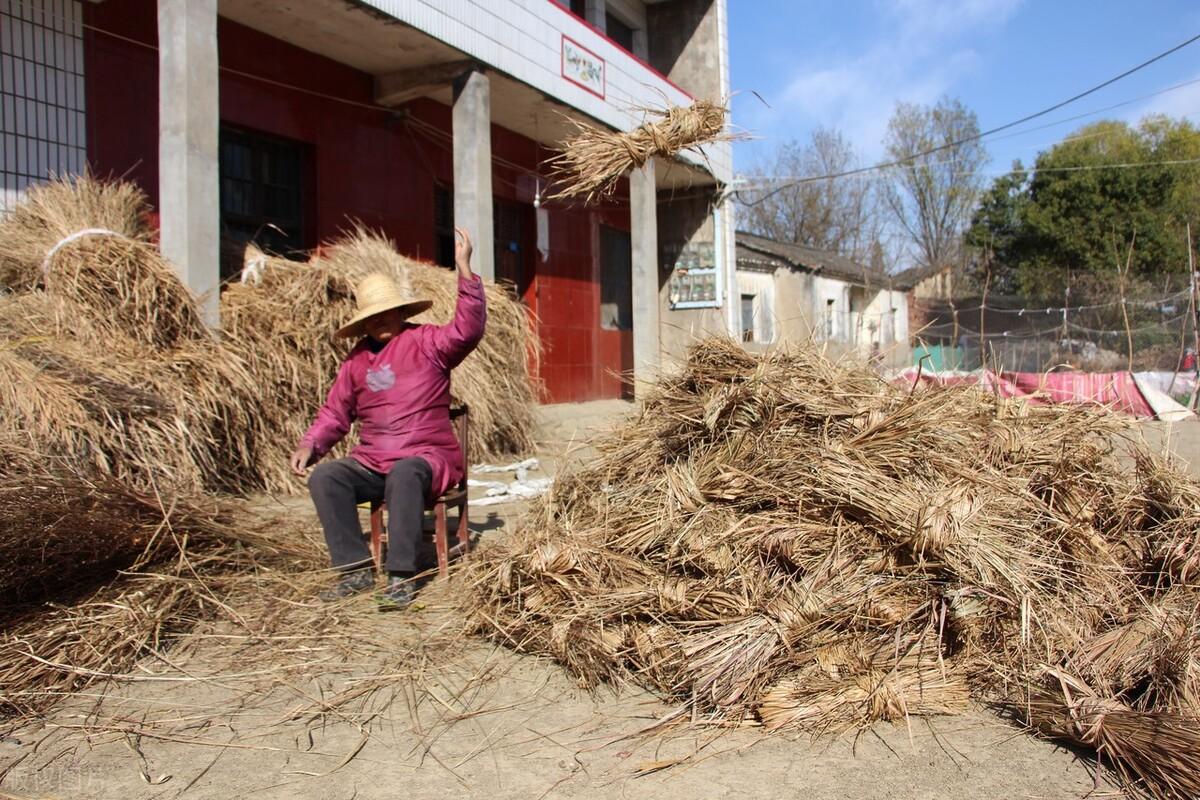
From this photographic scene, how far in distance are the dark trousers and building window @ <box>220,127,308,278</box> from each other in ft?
16.6

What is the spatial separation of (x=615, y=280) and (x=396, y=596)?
39.5ft

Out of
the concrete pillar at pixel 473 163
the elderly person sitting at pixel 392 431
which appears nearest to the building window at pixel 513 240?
the concrete pillar at pixel 473 163

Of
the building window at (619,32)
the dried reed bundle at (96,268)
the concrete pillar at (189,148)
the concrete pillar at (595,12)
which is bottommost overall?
the dried reed bundle at (96,268)

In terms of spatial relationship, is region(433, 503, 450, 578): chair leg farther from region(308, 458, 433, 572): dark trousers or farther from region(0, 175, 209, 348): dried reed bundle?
region(0, 175, 209, 348): dried reed bundle

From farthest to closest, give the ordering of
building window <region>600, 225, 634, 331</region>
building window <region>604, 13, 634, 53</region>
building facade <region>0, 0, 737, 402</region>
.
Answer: building window <region>600, 225, 634, 331</region>
building window <region>604, 13, 634, 53</region>
building facade <region>0, 0, 737, 402</region>

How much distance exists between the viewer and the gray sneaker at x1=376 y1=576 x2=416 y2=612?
3451mm

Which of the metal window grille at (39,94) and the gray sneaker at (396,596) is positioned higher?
the metal window grille at (39,94)

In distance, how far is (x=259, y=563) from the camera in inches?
147

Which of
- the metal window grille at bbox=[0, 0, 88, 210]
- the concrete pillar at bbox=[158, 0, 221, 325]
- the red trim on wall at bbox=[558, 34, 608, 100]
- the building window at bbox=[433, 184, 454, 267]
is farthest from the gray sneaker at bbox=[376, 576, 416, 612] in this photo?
the red trim on wall at bbox=[558, 34, 608, 100]

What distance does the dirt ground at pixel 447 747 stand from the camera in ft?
6.92

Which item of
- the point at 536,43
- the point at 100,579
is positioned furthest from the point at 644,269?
the point at 100,579

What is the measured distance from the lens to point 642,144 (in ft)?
13.1

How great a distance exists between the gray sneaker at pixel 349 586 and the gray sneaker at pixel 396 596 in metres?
0.16

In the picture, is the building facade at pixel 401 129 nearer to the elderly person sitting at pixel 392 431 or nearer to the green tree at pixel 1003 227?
the elderly person sitting at pixel 392 431
